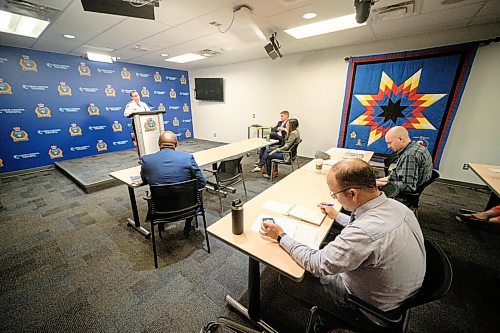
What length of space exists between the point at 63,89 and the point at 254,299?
662 centimetres

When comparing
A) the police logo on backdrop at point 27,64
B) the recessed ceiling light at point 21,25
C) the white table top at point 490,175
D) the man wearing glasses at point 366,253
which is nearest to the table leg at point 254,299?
the man wearing glasses at point 366,253

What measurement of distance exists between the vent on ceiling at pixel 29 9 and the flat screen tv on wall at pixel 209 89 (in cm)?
443

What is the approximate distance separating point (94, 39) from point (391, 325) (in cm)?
559

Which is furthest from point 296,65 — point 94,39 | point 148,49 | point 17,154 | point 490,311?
point 17,154

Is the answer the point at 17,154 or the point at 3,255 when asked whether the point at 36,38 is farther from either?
the point at 3,255

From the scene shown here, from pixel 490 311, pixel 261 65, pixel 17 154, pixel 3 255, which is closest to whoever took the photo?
pixel 490 311

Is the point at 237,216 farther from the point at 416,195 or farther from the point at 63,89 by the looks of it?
the point at 63,89

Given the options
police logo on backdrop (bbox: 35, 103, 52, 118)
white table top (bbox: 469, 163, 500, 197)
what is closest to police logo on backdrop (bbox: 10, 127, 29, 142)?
police logo on backdrop (bbox: 35, 103, 52, 118)

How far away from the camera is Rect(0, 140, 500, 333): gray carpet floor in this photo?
1427mm

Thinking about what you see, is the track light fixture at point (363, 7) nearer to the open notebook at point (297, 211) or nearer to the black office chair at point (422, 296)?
the open notebook at point (297, 211)

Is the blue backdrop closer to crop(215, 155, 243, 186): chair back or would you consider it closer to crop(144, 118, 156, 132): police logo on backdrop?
crop(144, 118, 156, 132): police logo on backdrop

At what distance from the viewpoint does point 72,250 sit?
2119 millimetres

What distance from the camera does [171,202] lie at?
6.04 feet

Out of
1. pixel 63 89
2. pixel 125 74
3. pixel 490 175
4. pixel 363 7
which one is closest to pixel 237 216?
pixel 363 7
